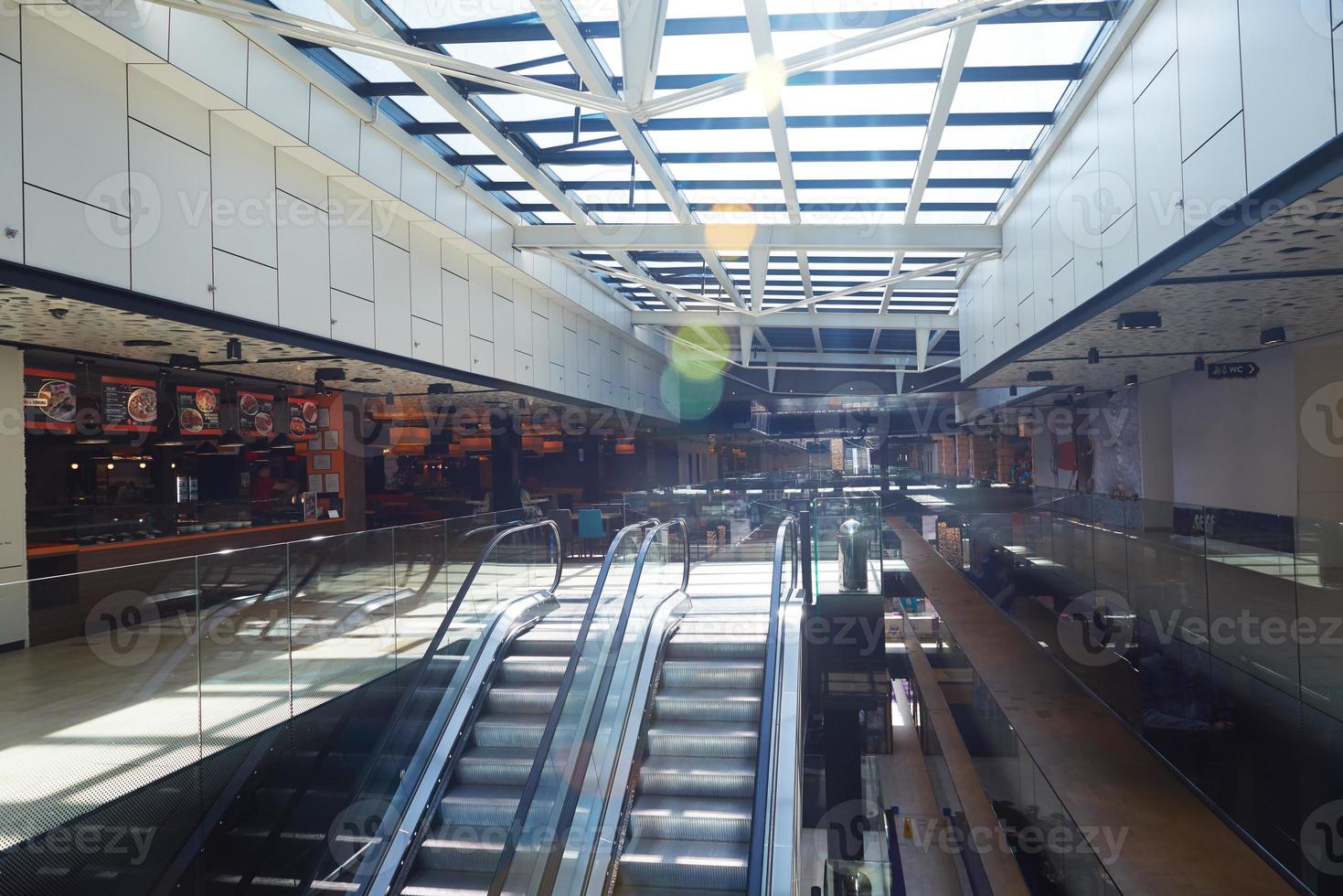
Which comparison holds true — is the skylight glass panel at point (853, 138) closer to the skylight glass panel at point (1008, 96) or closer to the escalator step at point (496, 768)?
the skylight glass panel at point (1008, 96)

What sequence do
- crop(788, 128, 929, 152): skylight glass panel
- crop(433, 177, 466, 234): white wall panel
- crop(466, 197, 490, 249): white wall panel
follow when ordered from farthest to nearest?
crop(466, 197, 490, 249): white wall panel, crop(433, 177, 466, 234): white wall panel, crop(788, 128, 929, 152): skylight glass panel

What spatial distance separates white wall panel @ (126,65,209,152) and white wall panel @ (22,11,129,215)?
0.31 ft

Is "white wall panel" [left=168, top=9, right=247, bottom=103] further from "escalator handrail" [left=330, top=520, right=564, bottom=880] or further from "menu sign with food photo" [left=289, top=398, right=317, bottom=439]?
"menu sign with food photo" [left=289, top=398, right=317, bottom=439]

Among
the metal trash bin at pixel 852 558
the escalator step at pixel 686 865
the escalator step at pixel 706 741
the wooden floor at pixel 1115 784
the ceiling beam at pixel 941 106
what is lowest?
the wooden floor at pixel 1115 784

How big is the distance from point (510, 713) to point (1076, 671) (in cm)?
586

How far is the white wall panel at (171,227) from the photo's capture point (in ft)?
16.9

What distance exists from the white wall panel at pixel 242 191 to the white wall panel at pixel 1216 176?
6.53 metres

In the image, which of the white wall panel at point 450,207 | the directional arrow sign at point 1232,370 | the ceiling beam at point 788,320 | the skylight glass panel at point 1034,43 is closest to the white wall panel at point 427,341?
the white wall panel at point 450,207

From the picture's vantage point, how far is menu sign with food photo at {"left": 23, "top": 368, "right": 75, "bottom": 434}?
23.1 feet

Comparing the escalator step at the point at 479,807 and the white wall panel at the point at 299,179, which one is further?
the white wall panel at the point at 299,179

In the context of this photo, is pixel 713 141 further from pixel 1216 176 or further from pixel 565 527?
pixel 565 527

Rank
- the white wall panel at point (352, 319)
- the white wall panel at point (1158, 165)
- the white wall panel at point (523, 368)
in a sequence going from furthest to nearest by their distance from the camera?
1. the white wall panel at point (523, 368)
2. the white wall panel at point (352, 319)
3. the white wall panel at point (1158, 165)

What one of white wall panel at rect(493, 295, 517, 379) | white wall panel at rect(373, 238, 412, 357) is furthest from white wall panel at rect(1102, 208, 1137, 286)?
white wall panel at rect(493, 295, 517, 379)

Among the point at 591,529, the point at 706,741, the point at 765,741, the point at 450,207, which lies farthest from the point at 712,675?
the point at 450,207
